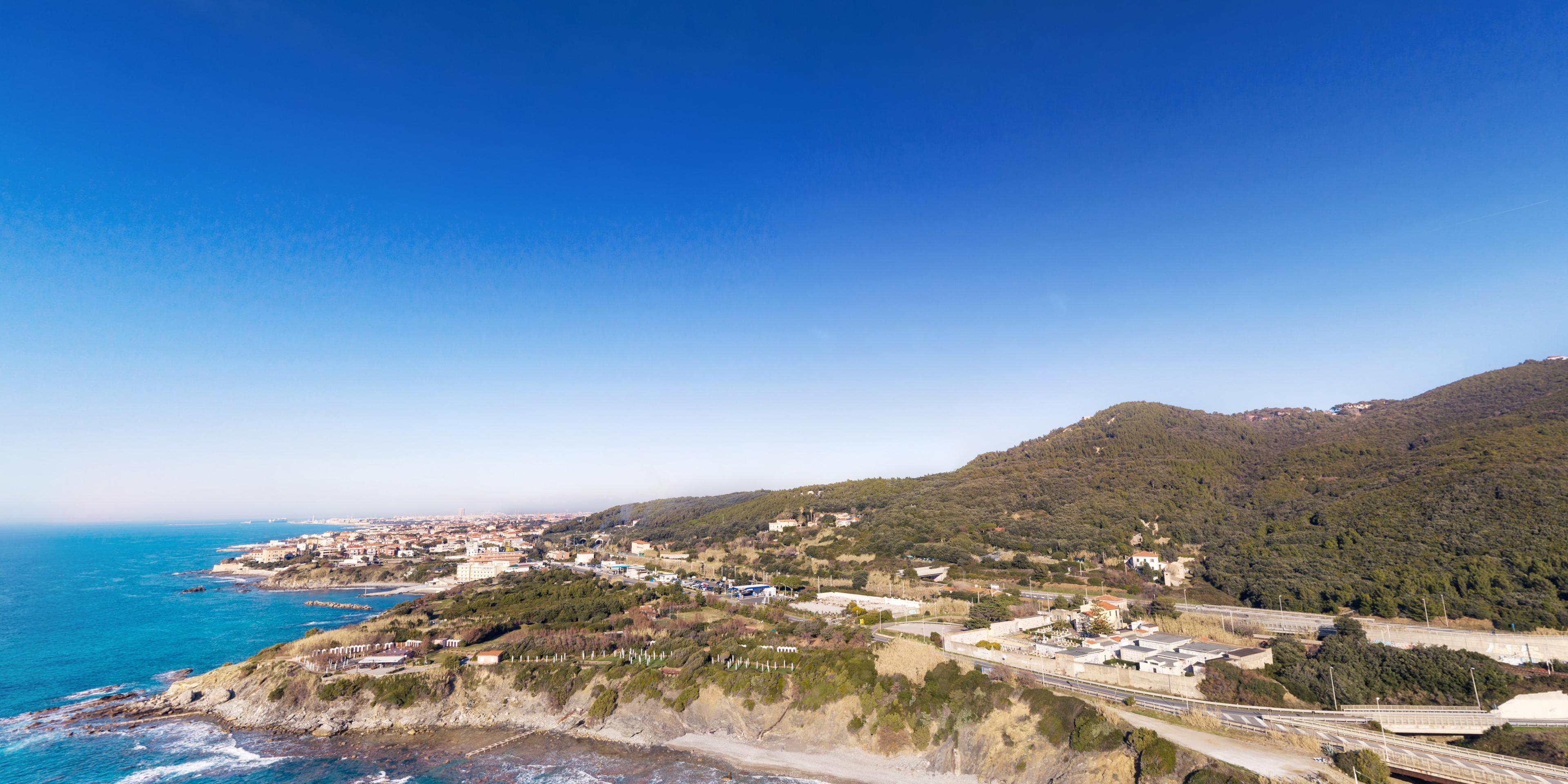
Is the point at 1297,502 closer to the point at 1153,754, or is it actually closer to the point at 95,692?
the point at 1153,754

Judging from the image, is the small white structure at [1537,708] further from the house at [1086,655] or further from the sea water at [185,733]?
the sea water at [185,733]

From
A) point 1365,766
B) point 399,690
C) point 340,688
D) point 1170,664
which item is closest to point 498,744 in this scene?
point 399,690

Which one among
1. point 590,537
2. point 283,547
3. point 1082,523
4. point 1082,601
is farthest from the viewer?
point 590,537

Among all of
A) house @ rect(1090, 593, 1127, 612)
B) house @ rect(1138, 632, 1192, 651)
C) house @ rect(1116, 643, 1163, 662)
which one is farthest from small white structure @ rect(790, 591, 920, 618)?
house @ rect(1116, 643, 1163, 662)

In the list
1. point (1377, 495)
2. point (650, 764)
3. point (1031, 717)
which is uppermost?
point (1377, 495)

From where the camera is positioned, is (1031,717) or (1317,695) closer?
(1031,717)

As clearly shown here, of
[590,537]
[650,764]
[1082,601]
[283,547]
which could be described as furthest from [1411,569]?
[283,547]

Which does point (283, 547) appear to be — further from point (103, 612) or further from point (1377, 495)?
point (1377, 495)
